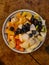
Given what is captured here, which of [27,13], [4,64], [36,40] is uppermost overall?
[27,13]

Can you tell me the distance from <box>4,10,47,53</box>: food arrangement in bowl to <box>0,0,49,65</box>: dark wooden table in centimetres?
3

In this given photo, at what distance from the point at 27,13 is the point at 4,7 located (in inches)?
5.6

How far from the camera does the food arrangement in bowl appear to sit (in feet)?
4.15

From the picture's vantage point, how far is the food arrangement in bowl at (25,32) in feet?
4.15

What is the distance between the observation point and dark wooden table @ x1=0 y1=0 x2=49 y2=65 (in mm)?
1257

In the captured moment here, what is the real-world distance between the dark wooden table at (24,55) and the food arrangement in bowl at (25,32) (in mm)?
30

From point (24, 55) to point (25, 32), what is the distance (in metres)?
0.12

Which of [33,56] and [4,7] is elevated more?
[4,7]

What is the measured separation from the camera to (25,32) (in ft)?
4.20

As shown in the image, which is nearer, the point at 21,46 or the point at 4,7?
the point at 21,46

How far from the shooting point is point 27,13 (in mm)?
1338

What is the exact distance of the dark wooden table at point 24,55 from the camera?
1.26 meters

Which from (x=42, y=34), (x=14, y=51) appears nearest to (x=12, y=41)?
(x=14, y=51)

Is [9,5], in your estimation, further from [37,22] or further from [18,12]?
[37,22]
